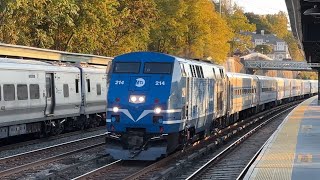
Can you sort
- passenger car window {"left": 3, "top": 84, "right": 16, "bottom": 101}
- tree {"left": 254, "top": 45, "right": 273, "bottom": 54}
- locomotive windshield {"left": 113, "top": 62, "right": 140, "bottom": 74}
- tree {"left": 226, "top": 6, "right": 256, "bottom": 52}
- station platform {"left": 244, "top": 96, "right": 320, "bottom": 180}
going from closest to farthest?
station platform {"left": 244, "top": 96, "right": 320, "bottom": 180} < locomotive windshield {"left": 113, "top": 62, "right": 140, "bottom": 74} < passenger car window {"left": 3, "top": 84, "right": 16, "bottom": 101} < tree {"left": 226, "top": 6, "right": 256, "bottom": 52} < tree {"left": 254, "top": 45, "right": 273, "bottom": 54}

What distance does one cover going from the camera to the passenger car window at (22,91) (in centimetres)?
1939

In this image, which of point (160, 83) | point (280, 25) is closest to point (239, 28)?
point (160, 83)

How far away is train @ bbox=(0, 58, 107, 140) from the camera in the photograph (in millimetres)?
18812

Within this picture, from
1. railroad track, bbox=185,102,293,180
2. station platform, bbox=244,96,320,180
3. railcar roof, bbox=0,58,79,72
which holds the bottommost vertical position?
railroad track, bbox=185,102,293,180

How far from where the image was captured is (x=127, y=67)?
15820mm

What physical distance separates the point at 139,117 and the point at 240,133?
12.4 metres

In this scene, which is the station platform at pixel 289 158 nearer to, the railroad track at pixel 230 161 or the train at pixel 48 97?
the railroad track at pixel 230 161

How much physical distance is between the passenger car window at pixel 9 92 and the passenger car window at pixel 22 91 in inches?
14.7

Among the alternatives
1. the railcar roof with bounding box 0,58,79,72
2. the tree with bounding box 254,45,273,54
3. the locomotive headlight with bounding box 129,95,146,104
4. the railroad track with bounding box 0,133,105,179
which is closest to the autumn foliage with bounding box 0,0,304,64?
the railcar roof with bounding box 0,58,79,72

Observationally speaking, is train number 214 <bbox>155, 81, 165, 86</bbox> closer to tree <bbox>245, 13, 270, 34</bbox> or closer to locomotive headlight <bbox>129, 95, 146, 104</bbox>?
locomotive headlight <bbox>129, 95, 146, 104</bbox>

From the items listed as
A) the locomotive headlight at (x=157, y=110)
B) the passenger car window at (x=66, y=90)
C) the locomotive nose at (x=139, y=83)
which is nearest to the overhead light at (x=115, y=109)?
the locomotive nose at (x=139, y=83)

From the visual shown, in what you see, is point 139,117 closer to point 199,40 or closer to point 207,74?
point 207,74

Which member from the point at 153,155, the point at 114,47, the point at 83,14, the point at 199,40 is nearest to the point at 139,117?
the point at 153,155

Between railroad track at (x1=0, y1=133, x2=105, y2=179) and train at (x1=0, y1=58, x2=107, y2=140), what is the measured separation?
1772 mm
